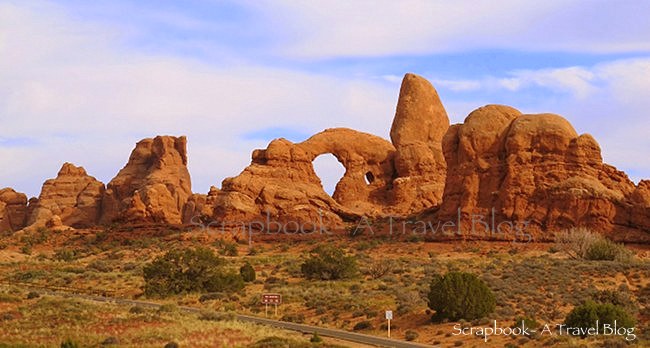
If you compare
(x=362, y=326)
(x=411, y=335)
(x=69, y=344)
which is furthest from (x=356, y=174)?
(x=69, y=344)

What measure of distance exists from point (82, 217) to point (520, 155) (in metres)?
49.7

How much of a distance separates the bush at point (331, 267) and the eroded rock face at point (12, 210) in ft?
195

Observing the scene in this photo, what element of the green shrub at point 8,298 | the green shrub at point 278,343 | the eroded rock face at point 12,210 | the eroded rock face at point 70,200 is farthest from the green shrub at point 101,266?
the eroded rock face at point 12,210

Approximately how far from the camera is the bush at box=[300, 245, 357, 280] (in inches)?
2000

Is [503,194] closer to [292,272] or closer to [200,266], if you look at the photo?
[292,272]

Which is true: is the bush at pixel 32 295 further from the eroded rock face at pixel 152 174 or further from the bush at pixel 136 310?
the eroded rock face at pixel 152 174

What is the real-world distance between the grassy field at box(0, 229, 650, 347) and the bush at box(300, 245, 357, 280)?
608 mm

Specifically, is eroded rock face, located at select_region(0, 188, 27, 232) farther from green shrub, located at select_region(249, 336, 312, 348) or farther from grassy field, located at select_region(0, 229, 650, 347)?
green shrub, located at select_region(249, 336, 312, 348)

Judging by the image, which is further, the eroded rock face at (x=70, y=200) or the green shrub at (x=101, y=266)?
the eroded rock face at (x=70, y=200)

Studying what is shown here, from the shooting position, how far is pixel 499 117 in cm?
6781

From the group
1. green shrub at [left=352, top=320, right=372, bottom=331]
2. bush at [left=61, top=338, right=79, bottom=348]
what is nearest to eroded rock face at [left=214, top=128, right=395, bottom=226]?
green shrub at [left=352, top=320, right=372, bottom=331]

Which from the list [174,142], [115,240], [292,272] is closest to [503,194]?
[292,272]

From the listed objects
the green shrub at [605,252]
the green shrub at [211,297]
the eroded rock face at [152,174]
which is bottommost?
the green shrub at [211,297]

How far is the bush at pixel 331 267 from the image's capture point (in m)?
50.8
